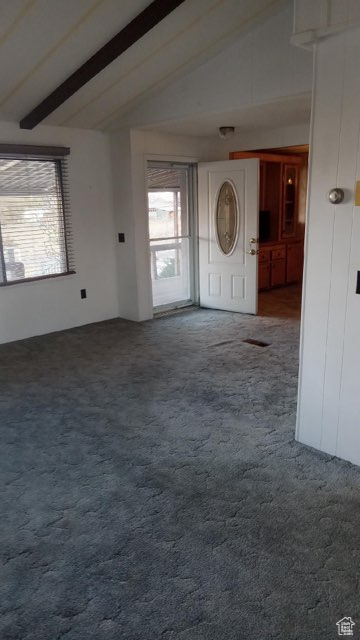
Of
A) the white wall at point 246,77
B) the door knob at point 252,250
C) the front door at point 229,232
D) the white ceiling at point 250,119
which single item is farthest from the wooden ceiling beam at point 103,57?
the door knob at point 252,250

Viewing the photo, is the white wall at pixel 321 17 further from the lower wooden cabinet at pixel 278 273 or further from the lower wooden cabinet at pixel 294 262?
the lower wooden cabinet at pixel 294 262

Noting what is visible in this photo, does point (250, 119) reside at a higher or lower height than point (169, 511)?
higher

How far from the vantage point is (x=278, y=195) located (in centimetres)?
761

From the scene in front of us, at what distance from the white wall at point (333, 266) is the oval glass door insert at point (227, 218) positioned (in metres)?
3.49

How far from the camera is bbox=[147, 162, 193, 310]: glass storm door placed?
610 centimetres

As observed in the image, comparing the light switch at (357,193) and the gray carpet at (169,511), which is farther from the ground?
the light switch at (357,193)

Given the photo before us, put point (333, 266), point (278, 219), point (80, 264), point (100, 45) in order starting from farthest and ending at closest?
point (278, 219), point (80, 264), point (100, 45), point (333, 266)

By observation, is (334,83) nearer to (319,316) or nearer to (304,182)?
(319,316)

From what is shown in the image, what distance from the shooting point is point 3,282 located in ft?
16.6

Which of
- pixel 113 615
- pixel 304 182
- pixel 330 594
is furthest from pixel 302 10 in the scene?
pixel 304 182

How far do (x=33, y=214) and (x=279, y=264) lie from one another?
13.5ft

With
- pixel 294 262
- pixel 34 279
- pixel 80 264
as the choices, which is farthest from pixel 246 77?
pixel 294 262

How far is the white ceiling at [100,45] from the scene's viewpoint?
11.2 ft

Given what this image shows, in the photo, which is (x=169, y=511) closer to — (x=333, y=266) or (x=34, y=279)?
(x=333, y=266)
